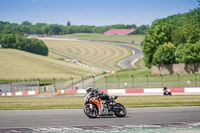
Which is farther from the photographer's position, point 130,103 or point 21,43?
point 21,43

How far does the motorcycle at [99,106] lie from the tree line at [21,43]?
16124cm

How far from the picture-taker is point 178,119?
19.0 m

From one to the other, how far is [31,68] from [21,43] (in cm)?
5033

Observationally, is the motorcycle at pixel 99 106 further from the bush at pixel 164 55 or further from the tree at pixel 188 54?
the bush at pixel 164 55

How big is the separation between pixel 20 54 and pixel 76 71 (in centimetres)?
3412

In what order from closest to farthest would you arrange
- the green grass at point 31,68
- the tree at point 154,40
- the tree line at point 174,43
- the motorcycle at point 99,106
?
1. the motorcycle at point 99,106
2. the tree line at point 174,43
3. the tree at point 154,40
4. the green grass at point 31,68

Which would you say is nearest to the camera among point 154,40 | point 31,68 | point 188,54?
point 188,54

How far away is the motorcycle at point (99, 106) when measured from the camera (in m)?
20.8

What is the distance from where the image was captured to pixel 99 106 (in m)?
20.9

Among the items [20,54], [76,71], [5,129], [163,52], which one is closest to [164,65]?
[163,52]

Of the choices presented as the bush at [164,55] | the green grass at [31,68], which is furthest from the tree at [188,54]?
the green grass at [31,68]

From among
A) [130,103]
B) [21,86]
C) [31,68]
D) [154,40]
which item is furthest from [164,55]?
[31,68]

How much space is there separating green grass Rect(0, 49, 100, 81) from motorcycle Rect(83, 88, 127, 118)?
286 ft

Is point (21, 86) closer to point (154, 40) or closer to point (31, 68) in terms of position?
point (154, 40)
